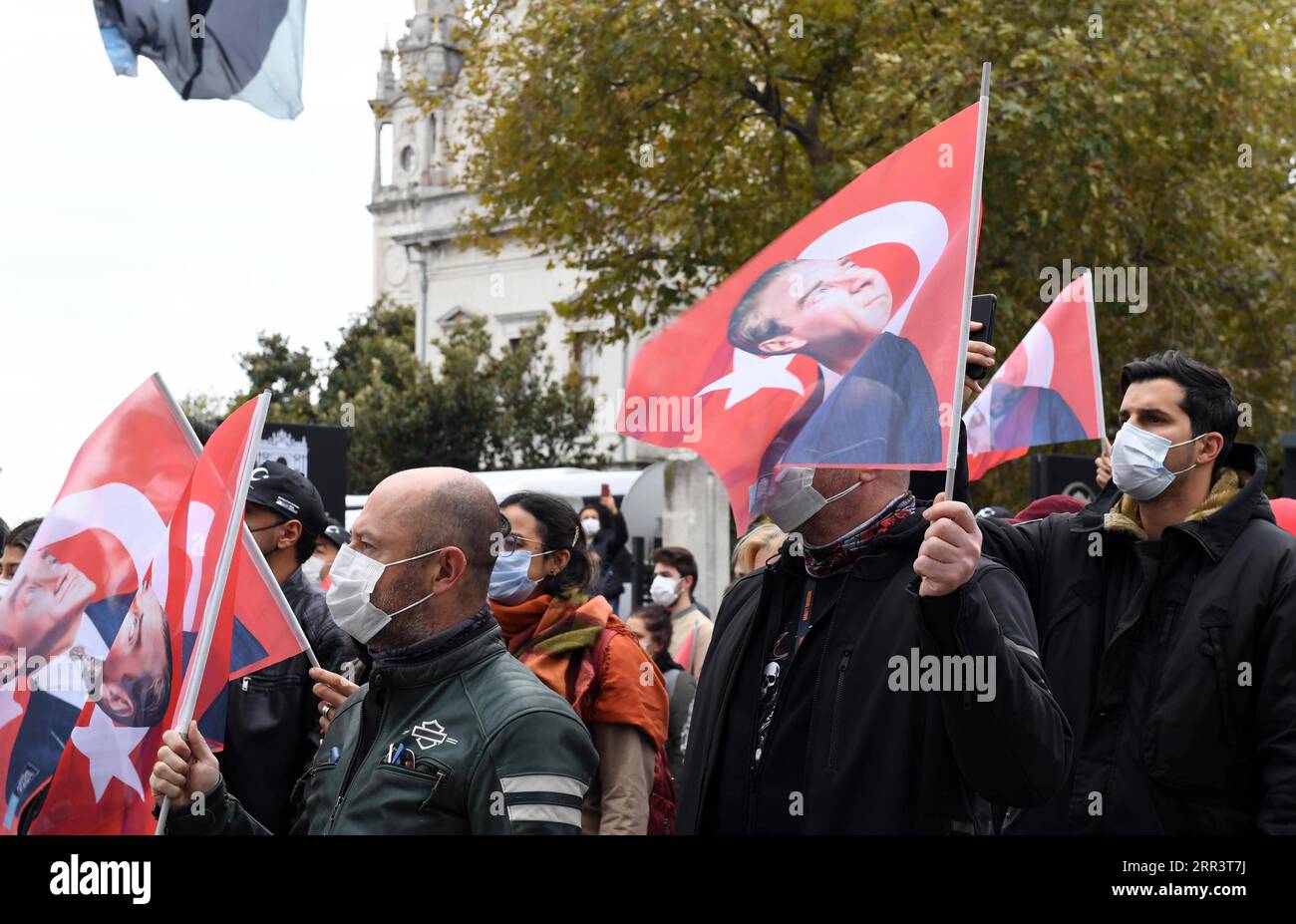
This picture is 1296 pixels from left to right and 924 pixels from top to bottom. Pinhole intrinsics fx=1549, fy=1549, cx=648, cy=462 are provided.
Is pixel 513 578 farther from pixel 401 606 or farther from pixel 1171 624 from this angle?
pixel 1171 624

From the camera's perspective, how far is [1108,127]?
48.3 ft

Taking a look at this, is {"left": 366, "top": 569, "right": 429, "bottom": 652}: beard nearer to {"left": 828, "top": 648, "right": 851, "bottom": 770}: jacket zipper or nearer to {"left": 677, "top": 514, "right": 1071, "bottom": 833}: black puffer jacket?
{"left": 677, "top": 514, "right": 1071, "bottom": 833}: black puffer jacket

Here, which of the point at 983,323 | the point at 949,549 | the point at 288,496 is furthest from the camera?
the point at 288,496

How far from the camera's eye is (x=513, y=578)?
5.02 meters

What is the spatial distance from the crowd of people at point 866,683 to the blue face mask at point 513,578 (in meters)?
0.25

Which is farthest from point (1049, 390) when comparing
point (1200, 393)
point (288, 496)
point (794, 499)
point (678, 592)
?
point (794, 499)

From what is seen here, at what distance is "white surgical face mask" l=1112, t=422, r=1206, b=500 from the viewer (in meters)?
4.39

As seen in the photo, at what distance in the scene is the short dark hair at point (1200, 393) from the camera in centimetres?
447

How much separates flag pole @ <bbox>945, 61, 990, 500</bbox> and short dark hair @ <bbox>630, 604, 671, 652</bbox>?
491 centimetres

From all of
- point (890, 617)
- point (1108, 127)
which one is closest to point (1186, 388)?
point (890, 617)

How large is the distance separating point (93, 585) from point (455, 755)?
51.4 inches

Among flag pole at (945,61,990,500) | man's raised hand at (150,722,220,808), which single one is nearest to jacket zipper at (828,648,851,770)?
flag pole at (945,61,990,500)
